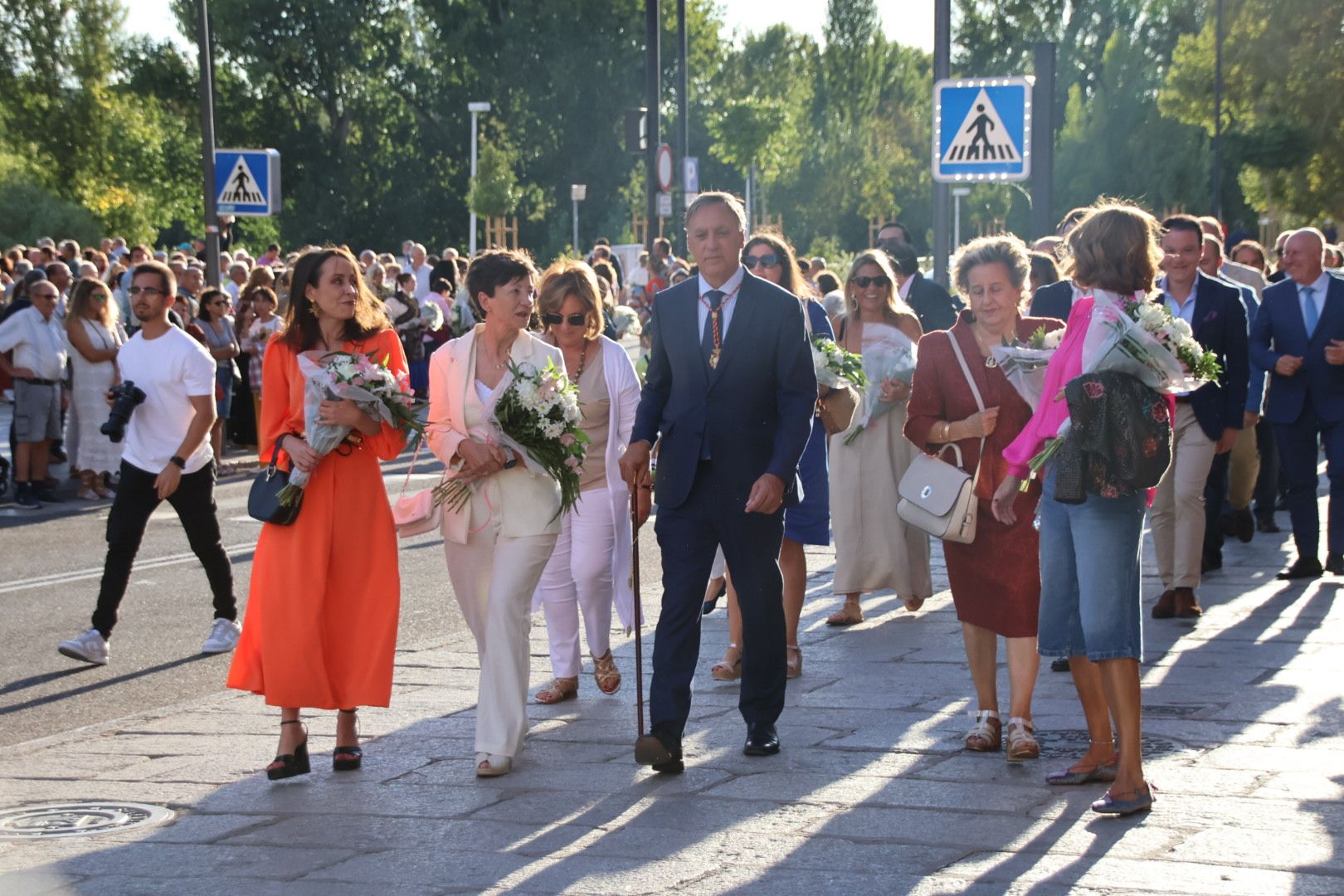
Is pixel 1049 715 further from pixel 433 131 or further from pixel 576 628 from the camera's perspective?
pixel 433 131

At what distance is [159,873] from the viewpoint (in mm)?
5312

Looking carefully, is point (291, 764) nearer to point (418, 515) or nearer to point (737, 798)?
point (418, 515)

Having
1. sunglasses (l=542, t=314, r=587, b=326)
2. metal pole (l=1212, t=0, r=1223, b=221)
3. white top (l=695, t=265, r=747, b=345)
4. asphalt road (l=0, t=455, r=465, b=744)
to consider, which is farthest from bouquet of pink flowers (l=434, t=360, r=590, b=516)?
metal pole (l=1212, t=0, r=1223, b=221)

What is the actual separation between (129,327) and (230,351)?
3806 mm

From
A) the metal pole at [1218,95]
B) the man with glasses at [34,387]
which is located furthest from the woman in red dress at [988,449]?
the metal pole at [1218,95]

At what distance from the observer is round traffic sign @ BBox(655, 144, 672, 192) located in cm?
2289

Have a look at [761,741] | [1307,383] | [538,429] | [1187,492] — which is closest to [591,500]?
[538,429]

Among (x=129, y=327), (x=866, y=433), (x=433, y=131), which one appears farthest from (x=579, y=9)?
(x=866, y=433)

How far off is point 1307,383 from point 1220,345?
1847 mm

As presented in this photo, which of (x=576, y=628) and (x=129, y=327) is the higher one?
(x=129, y=327)

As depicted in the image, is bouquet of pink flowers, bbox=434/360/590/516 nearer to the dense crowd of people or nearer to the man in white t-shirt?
the dense crowd of people

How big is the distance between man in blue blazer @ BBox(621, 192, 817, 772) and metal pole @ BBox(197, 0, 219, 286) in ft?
51.7

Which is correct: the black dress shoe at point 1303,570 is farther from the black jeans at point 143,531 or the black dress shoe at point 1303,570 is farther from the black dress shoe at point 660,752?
the black jeans at point 143,531

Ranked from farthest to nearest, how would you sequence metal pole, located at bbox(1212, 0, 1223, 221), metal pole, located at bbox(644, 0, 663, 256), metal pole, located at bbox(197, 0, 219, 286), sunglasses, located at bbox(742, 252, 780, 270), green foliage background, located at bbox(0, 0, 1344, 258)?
green foliage background, located at bbox(0, 0, 1344, 258) → metal pole, located at bbox(1212, 0, 1223, 221) → metal pole, located at bbox(644, 0, 663, 256) → metal pole, located at bbox(197, 0, 219, 286) → sunglasses, located at bbox(742, 252, 780, 270)
